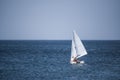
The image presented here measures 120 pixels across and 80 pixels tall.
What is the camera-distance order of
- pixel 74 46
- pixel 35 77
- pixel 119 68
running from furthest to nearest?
pixel 119 68 → pixel 74 46 → pixel 35 77

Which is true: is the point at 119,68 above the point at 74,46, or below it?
below

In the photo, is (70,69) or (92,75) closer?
(92,75)

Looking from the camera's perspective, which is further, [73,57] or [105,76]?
[73,57]

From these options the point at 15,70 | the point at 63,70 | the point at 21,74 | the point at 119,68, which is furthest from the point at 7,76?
the point at 119,68

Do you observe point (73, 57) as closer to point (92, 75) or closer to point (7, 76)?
point (92, 75)

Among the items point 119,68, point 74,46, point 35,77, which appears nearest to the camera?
point 35,77

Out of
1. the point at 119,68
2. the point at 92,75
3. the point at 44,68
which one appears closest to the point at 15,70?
the point at 44,68

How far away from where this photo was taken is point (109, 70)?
6869 cm

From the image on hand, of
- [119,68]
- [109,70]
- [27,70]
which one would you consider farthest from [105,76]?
[27,70]

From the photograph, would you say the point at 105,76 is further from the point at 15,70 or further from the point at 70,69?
the point at 15,70

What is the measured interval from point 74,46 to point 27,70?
36.9ft

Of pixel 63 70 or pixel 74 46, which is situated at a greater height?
pixel 74 46

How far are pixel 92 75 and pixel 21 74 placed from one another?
1347cm

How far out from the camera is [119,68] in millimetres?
72375
